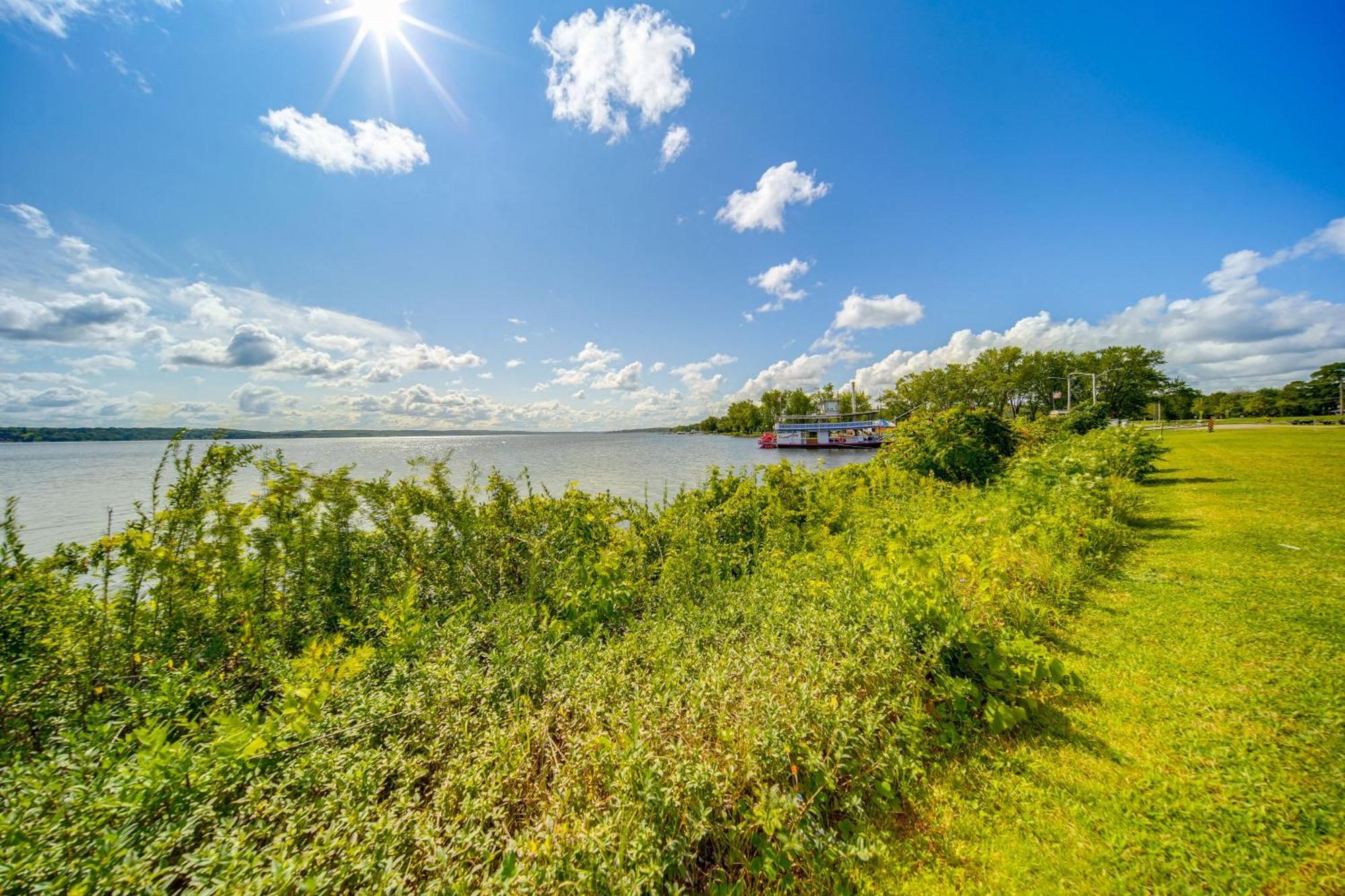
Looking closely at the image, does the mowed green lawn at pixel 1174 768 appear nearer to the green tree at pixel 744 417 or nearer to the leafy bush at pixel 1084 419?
the leafy bush at pixel 1084 419

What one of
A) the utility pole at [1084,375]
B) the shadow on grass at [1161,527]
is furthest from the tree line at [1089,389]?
the shadow on grass at [1161,527]

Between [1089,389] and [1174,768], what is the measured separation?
87219mm

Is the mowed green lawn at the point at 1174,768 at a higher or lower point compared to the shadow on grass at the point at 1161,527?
lower

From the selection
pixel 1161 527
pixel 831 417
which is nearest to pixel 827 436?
pixel 831 417

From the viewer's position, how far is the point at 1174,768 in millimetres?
2846

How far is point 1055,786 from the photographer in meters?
2.81


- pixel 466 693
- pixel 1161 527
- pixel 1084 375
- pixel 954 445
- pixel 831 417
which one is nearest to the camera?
pixel 466 693

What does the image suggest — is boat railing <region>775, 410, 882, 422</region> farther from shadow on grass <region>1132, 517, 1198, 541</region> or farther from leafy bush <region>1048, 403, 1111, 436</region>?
shadow on grass <region>1132, 517, 1198, 541</region>

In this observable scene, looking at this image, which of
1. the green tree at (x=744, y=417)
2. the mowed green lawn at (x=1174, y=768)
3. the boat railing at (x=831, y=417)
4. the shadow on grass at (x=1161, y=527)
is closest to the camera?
the mowed green lawn at (x=1174, y=768)

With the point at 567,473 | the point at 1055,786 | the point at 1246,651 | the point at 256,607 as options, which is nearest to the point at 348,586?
the point at 256,607

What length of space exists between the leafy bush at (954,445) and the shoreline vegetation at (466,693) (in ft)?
Answer: 25.4

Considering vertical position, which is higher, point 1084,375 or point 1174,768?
point 1084,375

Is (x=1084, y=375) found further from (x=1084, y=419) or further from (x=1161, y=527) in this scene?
(x=1161, y=527)

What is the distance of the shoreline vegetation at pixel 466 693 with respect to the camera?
2012 millimetres
